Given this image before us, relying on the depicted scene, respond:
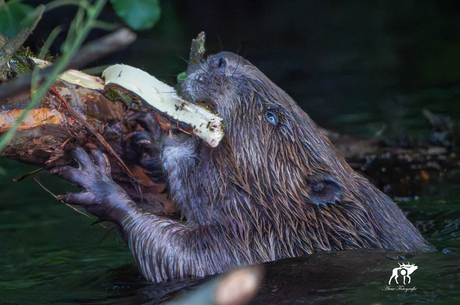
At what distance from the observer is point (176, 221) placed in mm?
2650

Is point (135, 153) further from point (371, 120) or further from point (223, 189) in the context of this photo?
point (371, 120)

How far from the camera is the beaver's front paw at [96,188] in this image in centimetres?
237

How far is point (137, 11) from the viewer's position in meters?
0.79

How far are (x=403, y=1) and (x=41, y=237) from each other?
5.18 metres

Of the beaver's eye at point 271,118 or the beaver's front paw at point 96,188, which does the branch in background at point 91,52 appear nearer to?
the beaver's front paw at point 96,188

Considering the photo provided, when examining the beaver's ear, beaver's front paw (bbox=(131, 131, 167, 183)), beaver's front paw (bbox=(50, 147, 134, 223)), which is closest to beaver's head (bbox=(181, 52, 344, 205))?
the beaver's ear

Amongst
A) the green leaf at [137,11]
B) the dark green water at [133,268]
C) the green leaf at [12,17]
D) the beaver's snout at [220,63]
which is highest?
the beaver's snout at [220,63]

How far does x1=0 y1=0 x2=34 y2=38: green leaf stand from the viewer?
0.81m

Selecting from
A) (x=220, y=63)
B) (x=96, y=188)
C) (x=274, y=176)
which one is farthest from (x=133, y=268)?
(x=220, y=63)

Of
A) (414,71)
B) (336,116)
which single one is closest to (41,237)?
(336,116)

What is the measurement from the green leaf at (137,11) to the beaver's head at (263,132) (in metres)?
1.67

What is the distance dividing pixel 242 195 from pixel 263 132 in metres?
0.38

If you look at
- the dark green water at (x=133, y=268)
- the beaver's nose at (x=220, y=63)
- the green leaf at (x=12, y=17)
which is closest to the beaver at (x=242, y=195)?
the beaver's nose at (x=220, y=63)

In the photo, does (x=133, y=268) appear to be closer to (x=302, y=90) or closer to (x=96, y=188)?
(x=96, y=188)
